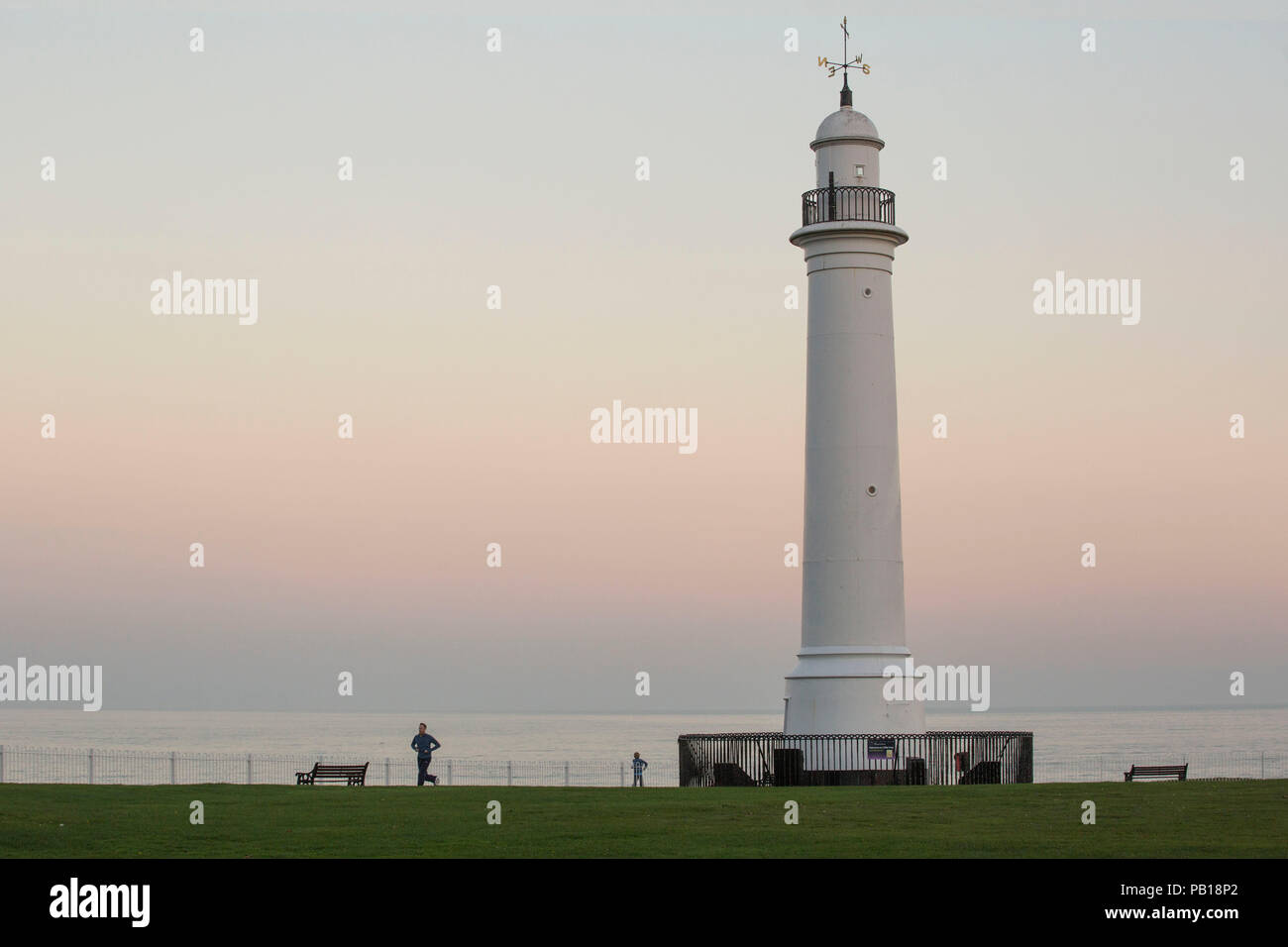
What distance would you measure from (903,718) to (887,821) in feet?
36.1

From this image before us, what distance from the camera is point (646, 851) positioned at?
1775 cm

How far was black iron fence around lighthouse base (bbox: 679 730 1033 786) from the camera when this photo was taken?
102 ft

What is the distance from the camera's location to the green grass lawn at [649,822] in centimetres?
1805

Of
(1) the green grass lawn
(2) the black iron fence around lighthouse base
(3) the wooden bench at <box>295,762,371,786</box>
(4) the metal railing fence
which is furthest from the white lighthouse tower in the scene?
(4) the metal railing fence

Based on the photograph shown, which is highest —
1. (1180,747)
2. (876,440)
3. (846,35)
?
(846,35)

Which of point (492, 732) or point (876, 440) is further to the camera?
point (492, 732)

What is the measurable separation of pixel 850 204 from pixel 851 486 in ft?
18.9

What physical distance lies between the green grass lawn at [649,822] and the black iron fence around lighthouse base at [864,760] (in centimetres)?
352

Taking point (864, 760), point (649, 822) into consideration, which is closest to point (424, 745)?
point (864, 760)

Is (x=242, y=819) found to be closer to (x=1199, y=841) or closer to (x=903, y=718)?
(x=1199, y=841)

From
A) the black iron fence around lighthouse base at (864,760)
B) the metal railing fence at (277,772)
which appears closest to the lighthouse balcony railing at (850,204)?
the black iron fence around lighthouse base at (864,760)

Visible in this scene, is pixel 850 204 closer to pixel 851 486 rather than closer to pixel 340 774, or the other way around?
pixel 851 486

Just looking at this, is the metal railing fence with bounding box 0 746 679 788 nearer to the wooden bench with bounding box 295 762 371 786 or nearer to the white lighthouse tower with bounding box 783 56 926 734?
the wooden bench with bounding box 295 762 371 786

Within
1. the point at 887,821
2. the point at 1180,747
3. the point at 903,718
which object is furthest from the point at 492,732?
the point at 887,821
